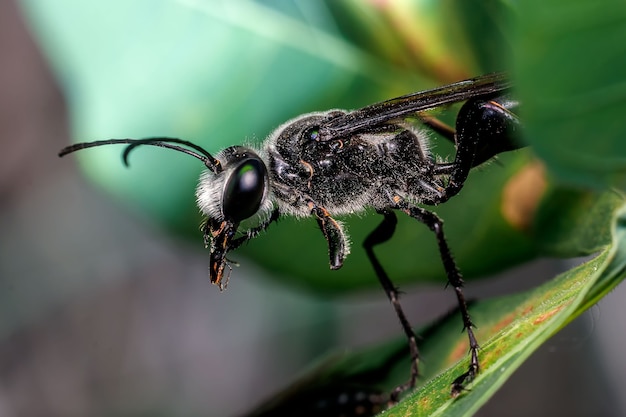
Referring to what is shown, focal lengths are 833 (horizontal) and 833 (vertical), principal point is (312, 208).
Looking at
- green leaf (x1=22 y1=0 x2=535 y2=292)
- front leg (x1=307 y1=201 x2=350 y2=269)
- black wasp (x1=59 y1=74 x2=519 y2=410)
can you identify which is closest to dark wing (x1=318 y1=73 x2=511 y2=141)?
black wasp (x1=59 y1=74 x2=519 y2=410)

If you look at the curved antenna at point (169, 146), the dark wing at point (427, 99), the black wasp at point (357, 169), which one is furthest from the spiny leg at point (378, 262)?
the curved antenna at point (169, 146)

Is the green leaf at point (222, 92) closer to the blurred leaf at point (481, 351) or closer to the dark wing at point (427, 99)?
the dark wing at point (427, 99)

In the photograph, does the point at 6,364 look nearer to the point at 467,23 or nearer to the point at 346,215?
the point at 346,215

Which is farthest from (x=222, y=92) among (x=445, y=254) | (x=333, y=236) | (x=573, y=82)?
(x=573, y=82)

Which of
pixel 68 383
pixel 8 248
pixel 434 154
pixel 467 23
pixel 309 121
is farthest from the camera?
pixel 8 248

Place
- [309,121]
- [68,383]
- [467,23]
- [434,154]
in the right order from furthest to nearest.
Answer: [68,383]
[434,154]
[309,121]
[467,23]

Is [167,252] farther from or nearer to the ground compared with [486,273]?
farther from the ground

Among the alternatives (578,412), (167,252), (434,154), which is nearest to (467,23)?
(434,154)

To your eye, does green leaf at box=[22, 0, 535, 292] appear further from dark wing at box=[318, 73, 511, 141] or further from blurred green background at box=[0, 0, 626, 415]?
dark wing at box=[318, 73, 511, 141]
